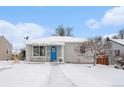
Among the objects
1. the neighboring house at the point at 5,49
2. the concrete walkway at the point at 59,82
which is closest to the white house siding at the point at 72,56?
the neighboring house at the point at 5,49

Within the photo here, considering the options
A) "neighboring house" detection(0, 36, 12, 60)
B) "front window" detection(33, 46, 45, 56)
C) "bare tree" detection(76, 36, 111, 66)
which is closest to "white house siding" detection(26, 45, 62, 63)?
"front window" detection(33, 46, 45, 56)

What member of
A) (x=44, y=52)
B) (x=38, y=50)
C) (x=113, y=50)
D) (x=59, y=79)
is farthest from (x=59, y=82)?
A: (x=38, y=50)

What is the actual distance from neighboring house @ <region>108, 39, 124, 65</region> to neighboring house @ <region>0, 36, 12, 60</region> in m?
19.6

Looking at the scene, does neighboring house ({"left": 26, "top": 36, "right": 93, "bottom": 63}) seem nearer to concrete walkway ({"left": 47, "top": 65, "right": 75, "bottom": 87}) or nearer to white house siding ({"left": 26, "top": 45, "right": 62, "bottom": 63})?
white house siding ({"left": 26, "top": 45, "right": 62, "bottom": 63})

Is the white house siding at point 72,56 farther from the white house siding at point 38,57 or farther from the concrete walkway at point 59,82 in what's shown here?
the concrete walkway at point 59,82

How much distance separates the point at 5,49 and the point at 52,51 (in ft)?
47.1

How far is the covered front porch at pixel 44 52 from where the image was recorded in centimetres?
3554

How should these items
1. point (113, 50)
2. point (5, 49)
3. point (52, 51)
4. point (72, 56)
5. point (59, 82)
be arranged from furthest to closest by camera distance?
point (5, 49) → point (72, 56) → point (52, 51) → point (113, 50) → point (59, 82)

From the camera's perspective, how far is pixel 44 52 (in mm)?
35844

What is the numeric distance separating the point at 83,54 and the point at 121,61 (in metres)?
8.63

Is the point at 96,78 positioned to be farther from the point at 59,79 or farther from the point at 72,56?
the point at 72,56

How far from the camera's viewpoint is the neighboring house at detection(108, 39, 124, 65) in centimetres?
2903
